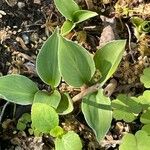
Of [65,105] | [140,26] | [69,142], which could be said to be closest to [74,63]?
[65,105]

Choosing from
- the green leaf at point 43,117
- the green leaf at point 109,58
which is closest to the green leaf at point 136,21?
the green leaf at point 109,58

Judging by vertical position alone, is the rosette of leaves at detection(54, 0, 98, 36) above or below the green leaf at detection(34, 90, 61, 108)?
above

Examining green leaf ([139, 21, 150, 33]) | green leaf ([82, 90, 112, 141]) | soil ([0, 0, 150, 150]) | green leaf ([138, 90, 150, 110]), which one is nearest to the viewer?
green leaf ([82, 90, 112, 141])

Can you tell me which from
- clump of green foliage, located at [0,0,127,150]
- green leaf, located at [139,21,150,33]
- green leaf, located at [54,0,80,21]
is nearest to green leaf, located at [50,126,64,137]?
clump of green foliage, located at [0,0,127,150]

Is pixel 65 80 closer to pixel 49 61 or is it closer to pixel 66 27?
pixel 49 61

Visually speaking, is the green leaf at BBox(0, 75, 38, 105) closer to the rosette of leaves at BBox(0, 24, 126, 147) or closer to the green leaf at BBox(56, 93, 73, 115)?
the rosette of leaves at BBox(0, 24, 126, 147)

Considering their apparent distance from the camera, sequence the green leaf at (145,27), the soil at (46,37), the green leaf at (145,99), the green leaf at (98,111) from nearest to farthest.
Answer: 1. the green leaf at (98,111)
2. the green leaf at (145,99)
3. the soil at (46,37)
4. the green leaf at (145,27)

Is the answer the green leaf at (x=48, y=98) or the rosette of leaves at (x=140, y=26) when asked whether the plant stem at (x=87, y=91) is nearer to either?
the green leaf at (x=48, y=98)
